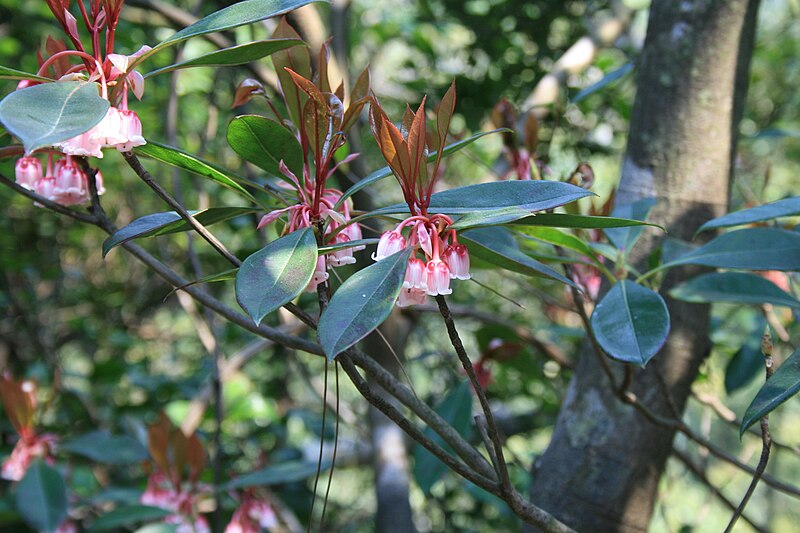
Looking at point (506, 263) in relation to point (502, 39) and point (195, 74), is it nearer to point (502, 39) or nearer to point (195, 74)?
point (502, 39)

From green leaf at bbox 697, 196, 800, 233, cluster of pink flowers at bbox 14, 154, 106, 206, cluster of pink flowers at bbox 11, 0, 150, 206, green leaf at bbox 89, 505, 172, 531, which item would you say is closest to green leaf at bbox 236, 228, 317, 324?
cluster of pink flowers at bbox 11, 0, 150, 206

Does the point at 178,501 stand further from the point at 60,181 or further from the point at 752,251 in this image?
the point at 752,251

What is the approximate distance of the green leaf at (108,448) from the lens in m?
1.55

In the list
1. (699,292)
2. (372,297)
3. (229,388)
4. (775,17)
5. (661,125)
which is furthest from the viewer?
(775,17)

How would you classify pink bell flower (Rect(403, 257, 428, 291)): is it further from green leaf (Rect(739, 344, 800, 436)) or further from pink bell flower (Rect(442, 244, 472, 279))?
green leaf (Rect(739, 344, 800, 436))

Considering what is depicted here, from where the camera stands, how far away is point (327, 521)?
2473 millimetres

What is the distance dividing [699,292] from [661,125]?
0.25 metres

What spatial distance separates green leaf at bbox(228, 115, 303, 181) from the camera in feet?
2.10

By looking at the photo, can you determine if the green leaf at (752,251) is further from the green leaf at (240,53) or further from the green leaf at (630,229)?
the green leaf at (240,53)

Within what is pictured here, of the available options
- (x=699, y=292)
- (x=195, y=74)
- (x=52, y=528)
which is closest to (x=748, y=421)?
(x=699, y=292)

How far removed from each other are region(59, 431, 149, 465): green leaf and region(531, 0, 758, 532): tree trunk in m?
0.91

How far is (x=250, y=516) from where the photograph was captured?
1.47 metres

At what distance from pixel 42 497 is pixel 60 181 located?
1.00 m

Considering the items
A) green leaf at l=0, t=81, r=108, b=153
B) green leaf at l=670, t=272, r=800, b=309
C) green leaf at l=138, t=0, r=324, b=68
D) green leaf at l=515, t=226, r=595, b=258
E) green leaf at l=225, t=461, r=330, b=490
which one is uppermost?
green leaf at l=138, t=0, r=324, b=68
